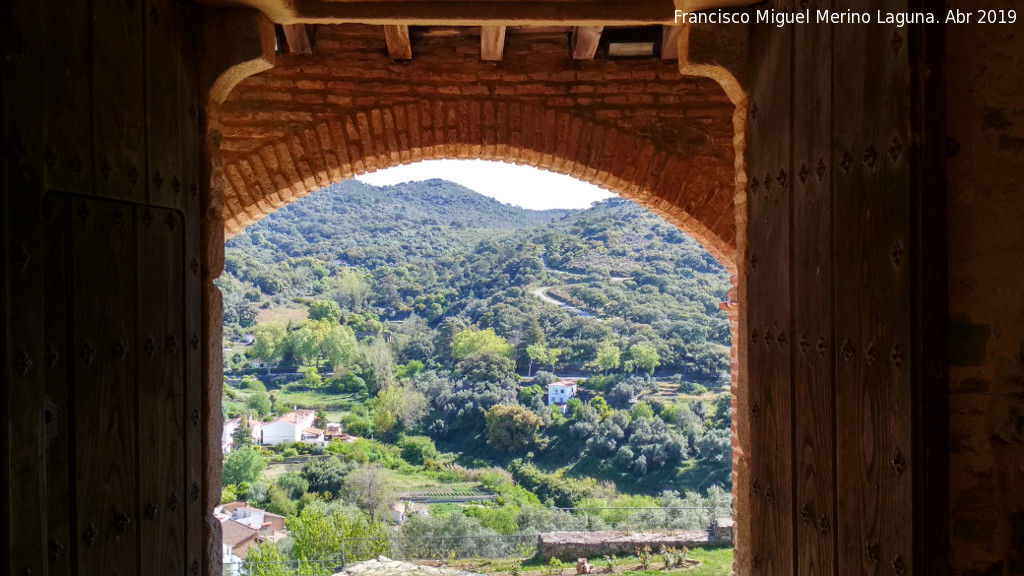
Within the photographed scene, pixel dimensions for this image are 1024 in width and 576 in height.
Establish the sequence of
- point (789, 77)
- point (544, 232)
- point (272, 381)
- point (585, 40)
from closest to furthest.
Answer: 1. point (789, 77)
2. point (585, 40)
3. point (272, 381)
4. point (544, 232)

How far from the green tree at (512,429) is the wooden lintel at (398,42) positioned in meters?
13.9

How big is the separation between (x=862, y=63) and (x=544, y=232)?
24102 millimetres

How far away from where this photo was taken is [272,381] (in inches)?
795

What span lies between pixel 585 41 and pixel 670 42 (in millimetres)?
513

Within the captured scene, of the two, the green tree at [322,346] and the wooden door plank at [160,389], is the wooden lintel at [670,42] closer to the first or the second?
the wooden door plank at [160,389]

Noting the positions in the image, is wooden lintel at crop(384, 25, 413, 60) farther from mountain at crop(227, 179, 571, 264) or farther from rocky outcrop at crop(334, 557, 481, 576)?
mountain at crop(227, 179, 571, 264)

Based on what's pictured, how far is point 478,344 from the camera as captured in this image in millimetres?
21062

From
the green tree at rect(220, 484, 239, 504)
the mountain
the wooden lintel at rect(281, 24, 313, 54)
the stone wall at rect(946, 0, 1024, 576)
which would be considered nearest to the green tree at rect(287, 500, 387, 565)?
the green tree at rect(220, 484, 239, 504)

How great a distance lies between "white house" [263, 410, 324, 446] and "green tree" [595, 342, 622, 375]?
763cm

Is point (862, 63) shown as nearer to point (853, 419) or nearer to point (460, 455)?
point (853, 419)

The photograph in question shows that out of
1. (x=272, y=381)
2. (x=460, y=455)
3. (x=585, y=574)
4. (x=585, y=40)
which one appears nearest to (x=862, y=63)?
(x=585, y=40)

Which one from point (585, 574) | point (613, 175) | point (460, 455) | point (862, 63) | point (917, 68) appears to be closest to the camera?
point (917, 68)

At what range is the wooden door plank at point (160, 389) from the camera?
6.66 feet

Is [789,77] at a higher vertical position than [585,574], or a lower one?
higher
